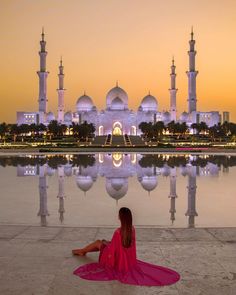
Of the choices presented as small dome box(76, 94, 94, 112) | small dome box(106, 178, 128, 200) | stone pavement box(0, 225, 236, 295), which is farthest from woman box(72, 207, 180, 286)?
small dome box(76, 94, 94, 112)

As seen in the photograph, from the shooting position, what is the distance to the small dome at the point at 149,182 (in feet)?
33.3

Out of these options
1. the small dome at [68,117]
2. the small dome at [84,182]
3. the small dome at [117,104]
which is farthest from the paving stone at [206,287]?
the small dome at [68,117]

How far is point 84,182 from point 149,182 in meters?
1.75

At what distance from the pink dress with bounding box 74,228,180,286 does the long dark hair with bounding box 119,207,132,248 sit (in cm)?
6

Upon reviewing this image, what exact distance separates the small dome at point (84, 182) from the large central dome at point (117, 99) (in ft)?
175

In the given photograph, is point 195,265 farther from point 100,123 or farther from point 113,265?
point 100,123

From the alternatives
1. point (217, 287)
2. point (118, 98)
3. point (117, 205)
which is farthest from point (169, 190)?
point (118, 98)

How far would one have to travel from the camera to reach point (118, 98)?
65188 mm

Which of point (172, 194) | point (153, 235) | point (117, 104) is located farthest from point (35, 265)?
point (117, 104)

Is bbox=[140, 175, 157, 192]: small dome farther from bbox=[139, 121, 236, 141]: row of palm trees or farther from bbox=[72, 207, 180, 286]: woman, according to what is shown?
bbox=[139, 121, 236, 141]: row of palm trees

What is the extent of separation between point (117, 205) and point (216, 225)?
2183 millimetres

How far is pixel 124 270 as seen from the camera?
13.0 feet

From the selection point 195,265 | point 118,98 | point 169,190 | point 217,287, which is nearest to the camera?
point 217,287

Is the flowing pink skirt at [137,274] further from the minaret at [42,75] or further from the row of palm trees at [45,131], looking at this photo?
the minaret at [42,75]
